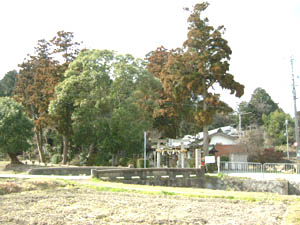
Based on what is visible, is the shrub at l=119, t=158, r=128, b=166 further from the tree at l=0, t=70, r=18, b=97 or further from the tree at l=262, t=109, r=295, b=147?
the tree at l=0, t=70, r=18, b=97

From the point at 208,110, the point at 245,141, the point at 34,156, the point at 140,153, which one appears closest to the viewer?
the point at 208,110

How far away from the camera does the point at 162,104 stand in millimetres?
34281

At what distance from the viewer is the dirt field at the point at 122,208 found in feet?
27.6

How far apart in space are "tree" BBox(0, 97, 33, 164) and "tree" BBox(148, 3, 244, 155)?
1463 cm

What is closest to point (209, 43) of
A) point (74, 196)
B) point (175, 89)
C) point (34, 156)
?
point (175, 89)

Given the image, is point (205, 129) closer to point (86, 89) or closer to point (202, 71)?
point (202, 71)

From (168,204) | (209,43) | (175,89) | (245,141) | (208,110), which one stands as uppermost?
(209,43)

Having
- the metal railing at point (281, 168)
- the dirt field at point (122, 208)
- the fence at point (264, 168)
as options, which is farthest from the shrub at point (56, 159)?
the dirt field at point (122, 208)

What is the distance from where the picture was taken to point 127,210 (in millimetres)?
9703

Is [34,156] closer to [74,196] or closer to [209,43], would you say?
[209,43]

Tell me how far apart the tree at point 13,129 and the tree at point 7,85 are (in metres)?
29.0

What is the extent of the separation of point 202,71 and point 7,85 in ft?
151

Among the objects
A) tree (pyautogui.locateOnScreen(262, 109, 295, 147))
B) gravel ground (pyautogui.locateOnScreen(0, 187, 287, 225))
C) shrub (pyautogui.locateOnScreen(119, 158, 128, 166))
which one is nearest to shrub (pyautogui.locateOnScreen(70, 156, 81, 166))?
shrub (pyautogui.locateOnScreen(119, 158, 128, 166))

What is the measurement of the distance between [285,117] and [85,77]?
43.0 meters
